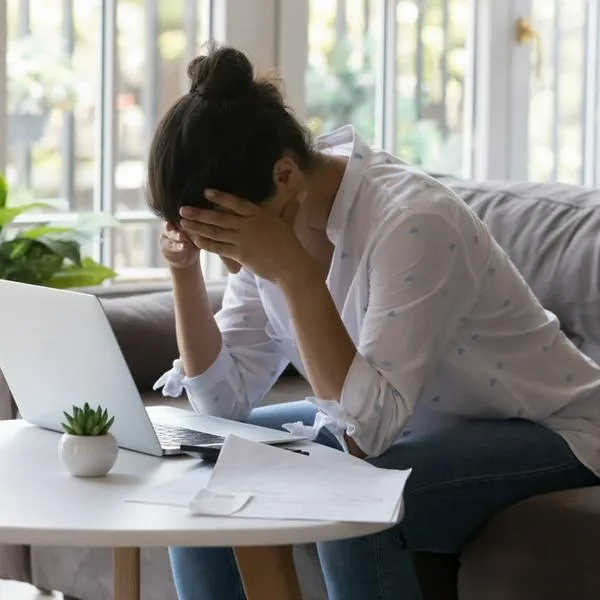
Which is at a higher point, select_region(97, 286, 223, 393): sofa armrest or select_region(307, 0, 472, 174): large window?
select_region(307, 0, 472, 174): large window

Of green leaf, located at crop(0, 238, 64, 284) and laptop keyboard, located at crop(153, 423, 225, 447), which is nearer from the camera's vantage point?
laptop keyboard, located at crop(153, 423, 225, 447)

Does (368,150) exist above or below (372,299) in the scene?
above

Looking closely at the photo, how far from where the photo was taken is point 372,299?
4.97ft

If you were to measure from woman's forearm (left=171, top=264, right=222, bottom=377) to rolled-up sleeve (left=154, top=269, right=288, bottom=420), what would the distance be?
0.04 feet

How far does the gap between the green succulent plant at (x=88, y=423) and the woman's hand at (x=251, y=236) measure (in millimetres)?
263

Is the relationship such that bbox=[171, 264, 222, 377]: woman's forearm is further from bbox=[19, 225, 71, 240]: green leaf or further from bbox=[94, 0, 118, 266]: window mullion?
bbox=[94, 0, 118, 266]: window mullion

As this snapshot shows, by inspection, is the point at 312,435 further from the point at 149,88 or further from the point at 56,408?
the point at 149,88

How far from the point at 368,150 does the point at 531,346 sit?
34 centimetres

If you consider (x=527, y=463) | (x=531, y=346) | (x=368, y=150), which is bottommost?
(x=527, y=463)

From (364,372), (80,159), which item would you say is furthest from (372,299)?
(80,159)

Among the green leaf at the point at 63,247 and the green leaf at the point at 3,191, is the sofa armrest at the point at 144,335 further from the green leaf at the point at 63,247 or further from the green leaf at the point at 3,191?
the green leaf at the point at 3,191

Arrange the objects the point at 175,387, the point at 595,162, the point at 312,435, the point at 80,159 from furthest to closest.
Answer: the point at 595,162
the point at 80,159
the point at 175,387
the point at 312,435

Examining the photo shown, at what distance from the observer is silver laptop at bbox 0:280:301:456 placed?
4.50 feet

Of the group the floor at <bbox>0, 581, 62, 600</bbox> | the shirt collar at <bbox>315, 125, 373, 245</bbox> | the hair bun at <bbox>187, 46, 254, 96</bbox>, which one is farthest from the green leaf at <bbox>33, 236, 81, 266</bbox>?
the hair bun at <bbox>187, 46, 254, 96</bbox>
